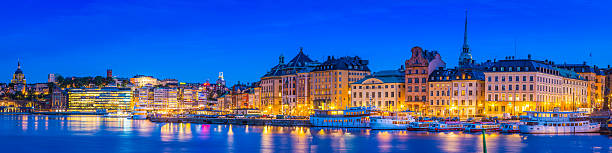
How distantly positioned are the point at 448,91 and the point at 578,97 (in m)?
24.3

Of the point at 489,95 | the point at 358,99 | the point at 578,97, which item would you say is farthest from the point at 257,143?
the point at 578,97

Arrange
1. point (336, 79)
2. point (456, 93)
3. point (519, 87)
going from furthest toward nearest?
point (336, 79), point (456, 93), point (519, 87)

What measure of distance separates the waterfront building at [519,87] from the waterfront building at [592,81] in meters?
14.7

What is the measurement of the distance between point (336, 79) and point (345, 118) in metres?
29.8

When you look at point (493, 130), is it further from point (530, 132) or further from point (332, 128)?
point (332, 128)

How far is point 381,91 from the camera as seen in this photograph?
5266 inches

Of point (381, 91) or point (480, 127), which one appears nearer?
point (480, 127)

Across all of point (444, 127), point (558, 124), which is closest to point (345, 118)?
point (444, 127)

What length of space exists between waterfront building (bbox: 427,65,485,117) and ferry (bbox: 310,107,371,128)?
1532cm

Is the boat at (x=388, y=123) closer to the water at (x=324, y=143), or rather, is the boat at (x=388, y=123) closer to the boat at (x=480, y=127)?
the water at (x=324, y=143)

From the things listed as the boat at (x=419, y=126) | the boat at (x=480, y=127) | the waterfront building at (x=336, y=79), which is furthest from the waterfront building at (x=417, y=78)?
the boat at (x=480, y=127)

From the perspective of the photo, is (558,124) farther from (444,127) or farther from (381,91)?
(381,91)

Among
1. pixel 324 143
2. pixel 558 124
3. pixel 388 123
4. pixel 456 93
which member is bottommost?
pixel 324 143

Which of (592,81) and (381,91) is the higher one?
(592,81)
